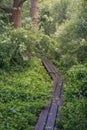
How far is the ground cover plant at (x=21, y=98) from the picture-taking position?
754 centimetres

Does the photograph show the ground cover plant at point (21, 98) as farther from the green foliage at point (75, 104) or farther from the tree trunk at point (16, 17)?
the tree trunk at point (16, 17)

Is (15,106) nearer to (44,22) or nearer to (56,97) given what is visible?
(56,97)

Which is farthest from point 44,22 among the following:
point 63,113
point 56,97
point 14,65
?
point 63,113

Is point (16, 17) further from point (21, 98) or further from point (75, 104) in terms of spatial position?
point (75, 104)

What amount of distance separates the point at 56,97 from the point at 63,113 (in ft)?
6.79

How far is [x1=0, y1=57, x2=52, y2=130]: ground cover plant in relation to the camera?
754cm

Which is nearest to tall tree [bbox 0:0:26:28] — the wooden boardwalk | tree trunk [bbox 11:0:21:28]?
tree trunk [bbox 11:0:21:28]

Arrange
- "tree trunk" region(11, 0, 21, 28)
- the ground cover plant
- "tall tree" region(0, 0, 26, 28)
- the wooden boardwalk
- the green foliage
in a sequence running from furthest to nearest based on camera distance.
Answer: "tree trunk" region(11, 0, 21, 28) < "tall tree" region(0, 0, 26, 28) < the ground cover plant < the wooden boardwalk < the green foliage

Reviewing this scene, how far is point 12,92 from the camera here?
9766 millimetres

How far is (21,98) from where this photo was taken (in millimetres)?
9414

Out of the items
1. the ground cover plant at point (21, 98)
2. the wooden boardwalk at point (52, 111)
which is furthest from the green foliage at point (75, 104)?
the ground cover plant at point (21, 98)

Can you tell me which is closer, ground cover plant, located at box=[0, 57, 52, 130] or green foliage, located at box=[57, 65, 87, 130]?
green foliage, located at box=[57, 65, 87, 130]

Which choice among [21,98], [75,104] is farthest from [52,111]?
[21,98]

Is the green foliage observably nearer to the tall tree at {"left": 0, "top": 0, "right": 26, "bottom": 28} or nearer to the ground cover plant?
the ground cover plant
